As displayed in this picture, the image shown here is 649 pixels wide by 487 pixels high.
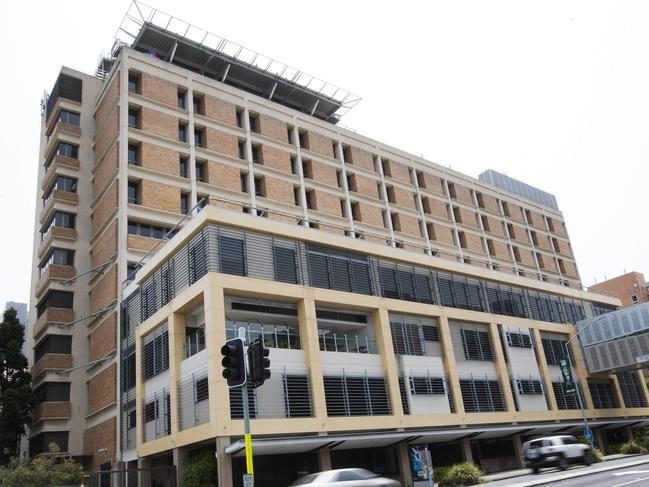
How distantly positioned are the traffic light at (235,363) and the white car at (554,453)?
77.1ft

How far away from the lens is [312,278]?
33781 millimetres

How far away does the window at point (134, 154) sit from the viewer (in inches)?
1711

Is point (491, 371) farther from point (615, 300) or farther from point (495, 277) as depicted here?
point (615, 300)

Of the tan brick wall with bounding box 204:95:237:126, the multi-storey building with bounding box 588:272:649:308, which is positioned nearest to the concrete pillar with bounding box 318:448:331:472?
the tan brick wall with bounding box 204:95:237:126

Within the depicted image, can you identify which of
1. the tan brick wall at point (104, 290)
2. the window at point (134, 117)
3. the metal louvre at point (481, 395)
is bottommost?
the metal louvre at point (481, 395)

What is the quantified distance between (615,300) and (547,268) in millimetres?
14711

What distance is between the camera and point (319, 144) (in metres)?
54.8

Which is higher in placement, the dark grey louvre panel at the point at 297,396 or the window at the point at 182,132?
the window at the point at 182,132

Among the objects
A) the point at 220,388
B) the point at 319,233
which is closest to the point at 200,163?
the point at 319,233

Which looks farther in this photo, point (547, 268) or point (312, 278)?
point (547, 268)

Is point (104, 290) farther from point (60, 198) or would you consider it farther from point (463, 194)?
point (463, 194)

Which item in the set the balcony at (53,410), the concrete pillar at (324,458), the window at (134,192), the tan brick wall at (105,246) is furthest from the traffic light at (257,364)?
the balcony at (53,410)

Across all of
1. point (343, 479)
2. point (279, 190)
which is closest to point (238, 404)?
point (343, 479)

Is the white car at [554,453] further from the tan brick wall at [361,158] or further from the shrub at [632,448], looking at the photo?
the tan brick wall at [361,158]
